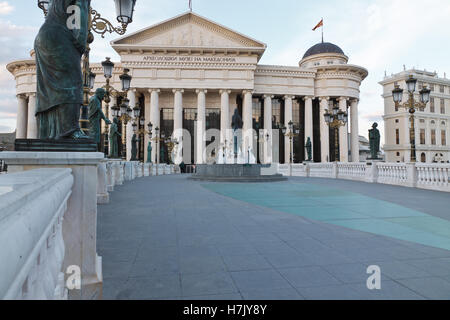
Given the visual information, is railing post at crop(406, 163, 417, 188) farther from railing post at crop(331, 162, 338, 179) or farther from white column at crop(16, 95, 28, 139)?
white column at crop(16, 95, 28, 139)

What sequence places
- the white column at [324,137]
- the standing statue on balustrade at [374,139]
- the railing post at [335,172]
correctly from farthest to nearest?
the white column at [324,137]
the railing post at [335,172]
the standing statue on balustrade at [374,139]

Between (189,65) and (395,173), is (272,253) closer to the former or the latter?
(395,173)

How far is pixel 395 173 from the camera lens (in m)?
14.8

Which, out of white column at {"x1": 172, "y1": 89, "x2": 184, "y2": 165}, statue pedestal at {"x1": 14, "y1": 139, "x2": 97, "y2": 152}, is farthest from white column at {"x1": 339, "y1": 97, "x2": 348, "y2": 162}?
statue pedestal at {"x1": 14, "y1": 139, "x2": 97, "y2": 152}

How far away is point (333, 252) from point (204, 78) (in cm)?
4105

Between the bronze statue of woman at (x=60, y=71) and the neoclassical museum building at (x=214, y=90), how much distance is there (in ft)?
118

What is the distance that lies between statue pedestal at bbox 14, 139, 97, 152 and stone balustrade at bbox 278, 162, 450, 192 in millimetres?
13998

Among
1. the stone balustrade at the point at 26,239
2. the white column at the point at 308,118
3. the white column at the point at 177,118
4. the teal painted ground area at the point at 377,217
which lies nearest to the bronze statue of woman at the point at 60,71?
the stone balustrade at the point at 26,239

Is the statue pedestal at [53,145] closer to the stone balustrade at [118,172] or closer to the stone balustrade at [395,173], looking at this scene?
the stone balustrade at [118,172]

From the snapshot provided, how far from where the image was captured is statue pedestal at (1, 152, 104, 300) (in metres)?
2.47

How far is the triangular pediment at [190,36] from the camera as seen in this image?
42.0m

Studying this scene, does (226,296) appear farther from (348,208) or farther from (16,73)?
(16,73)
